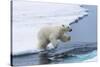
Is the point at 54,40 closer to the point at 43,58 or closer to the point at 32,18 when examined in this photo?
the point at 43,58

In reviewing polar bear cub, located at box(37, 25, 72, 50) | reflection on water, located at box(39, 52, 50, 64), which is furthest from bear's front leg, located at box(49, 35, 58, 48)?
reflection on water, located at box(39, 52, 50, 64)

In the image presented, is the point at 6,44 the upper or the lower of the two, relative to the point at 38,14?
lower

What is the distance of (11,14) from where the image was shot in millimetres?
2039

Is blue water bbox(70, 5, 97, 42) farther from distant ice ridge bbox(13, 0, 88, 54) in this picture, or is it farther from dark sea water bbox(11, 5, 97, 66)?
distant ice ridge bbox(13, 0, 88, 54)

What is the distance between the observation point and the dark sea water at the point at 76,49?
210 centimetres

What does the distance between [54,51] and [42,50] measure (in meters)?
0.14

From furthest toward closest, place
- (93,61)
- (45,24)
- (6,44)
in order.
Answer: (93,61), (45,24), (6,44)

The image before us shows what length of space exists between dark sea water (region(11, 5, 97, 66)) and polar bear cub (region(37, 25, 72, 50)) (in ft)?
0.22

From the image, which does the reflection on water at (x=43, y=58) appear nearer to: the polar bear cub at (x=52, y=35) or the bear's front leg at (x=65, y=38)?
the polar bear cub at (x=52, y=35)

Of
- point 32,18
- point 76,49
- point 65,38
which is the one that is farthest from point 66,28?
point 32,18

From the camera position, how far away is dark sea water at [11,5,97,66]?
82.6 inches

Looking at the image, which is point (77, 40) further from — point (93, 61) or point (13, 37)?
point (13, 37)

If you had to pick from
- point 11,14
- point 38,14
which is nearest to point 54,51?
point 38,14

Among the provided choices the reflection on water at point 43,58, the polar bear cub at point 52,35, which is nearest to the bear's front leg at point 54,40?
the polar bear cub at point 52,35
